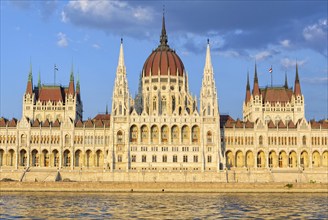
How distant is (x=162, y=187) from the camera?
319 ft

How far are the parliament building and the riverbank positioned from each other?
715 inches

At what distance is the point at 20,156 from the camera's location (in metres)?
128

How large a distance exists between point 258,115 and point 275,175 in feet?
94.5

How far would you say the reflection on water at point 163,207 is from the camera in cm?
5953

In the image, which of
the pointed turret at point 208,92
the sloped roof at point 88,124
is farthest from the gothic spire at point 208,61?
the sloped roof at point 88,124

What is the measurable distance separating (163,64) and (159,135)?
22.4m

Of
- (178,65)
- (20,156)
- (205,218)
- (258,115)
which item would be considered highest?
(178,65)

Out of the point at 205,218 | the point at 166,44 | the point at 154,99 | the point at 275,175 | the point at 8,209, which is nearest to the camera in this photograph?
the point at 205,218

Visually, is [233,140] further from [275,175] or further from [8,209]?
[8,209]

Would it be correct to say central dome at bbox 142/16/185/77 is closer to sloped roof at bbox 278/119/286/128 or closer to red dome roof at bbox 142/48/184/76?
red dome roof at bbox 142/48/184/76

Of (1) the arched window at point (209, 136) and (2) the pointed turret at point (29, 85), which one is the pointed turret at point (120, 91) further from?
(2) the pointed turret at point (29, 85)

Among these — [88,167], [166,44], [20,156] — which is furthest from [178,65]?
[20,156]

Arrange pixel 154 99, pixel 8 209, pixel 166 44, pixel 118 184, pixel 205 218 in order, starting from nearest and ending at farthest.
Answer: pixel 205 218 → pixel 8 209 → pixel 118 184 → pixel 154 99 → pixel 166 44

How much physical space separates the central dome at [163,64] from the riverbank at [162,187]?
45.9 metres
